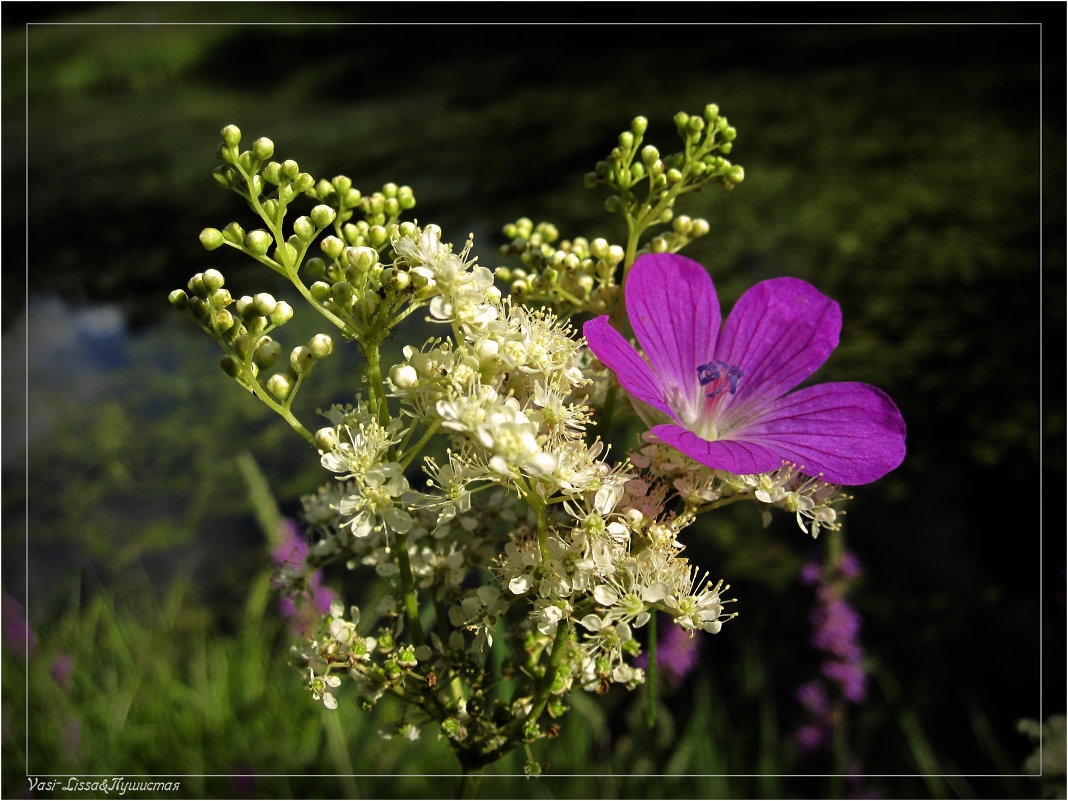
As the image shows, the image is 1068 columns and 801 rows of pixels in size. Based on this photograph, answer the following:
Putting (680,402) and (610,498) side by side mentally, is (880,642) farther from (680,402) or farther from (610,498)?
(610,498)

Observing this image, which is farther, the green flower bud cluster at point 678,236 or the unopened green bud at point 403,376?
the green flower bud cluster at point 678,236

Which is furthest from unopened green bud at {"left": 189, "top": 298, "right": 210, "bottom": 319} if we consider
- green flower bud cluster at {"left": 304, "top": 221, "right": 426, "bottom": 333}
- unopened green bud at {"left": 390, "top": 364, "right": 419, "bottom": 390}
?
unopened green bud at {"left": 390, "top": 364, "right": 419, "bottom": 390}

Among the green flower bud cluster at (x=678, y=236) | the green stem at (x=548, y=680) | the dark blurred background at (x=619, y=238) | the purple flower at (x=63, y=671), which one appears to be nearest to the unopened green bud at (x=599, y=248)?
the green flower bud cluster at (x=678, y=236)

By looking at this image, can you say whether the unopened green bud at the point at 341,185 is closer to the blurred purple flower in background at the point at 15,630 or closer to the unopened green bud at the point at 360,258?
the unopened green bud at the point at 360,258

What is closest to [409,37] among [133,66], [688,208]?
[133,66]

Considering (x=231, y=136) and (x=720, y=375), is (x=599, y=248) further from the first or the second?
(x=231, y=136)
